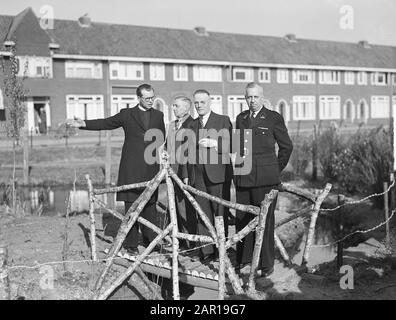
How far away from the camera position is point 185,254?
6293mm

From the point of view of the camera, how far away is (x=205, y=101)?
575 cm

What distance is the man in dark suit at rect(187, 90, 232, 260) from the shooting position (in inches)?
231

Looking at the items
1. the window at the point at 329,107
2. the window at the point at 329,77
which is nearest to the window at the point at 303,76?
the window at the point at 329,77

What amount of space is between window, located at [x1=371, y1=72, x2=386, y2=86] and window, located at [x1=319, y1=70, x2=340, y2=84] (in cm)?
476

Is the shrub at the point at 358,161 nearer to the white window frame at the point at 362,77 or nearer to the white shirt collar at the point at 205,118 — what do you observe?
the white shirt collar at the point at 205,118

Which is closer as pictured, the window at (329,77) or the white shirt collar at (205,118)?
the white shirt collar at (205,118)

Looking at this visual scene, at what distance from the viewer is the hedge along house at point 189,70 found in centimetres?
3206

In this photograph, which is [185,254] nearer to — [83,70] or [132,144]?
[132,144]

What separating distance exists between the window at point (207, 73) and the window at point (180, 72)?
2.60 ft

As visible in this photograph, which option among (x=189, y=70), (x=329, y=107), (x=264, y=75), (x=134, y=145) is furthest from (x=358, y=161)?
(x=329, y=107)

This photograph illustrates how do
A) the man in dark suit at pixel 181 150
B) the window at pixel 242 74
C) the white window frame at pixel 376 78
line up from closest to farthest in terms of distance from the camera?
the man in dark suit at pixel 181 150 → the window at pixel 242 74 → the white window frame at pixel 376 78

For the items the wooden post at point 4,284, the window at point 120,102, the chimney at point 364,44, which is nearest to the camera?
the wooden post at point 4,284
